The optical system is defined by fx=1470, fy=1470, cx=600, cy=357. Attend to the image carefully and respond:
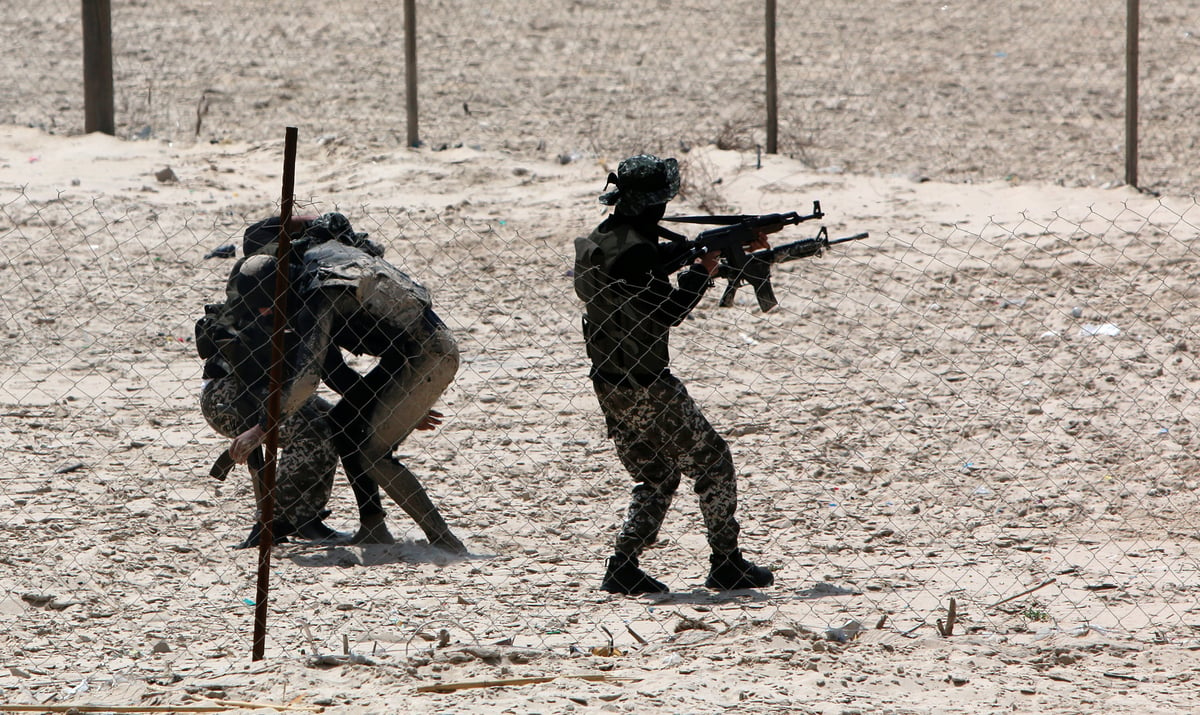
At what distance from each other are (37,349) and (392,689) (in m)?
4.32

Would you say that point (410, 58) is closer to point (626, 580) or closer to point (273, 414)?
point (626, 580)

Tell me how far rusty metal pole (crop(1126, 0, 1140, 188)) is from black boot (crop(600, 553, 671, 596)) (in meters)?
5.29

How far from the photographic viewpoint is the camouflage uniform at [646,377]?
4.96 m

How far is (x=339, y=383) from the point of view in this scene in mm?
5754

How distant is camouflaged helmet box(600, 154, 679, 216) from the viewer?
16.1ft

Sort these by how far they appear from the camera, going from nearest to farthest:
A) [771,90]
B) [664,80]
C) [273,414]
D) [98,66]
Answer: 1. [273,414]
2. [771,90]
3. [98,66]
4. [664,80]

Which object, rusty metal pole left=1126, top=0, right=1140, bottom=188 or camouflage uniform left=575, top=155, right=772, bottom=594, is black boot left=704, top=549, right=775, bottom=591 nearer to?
camouflage uniform left=575, top=155, right=772, bottom=594

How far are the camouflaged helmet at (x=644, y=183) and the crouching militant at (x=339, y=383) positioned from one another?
3.32ft

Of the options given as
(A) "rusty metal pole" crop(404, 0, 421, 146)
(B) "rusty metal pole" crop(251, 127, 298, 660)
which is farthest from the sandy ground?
(A) "rusty metal pole" crop(404, 0, 421, 146)

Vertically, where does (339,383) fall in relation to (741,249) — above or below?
below

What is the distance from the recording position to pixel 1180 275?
8062 mm

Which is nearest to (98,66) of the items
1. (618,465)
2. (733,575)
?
(618,465)

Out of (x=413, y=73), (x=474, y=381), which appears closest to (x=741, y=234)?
(x=474, y=381)

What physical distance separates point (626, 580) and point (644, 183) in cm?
140
